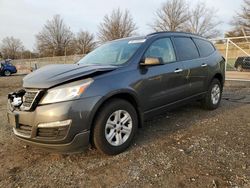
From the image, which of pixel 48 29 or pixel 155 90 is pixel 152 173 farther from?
pixel 48 29

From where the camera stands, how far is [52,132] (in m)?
3.09

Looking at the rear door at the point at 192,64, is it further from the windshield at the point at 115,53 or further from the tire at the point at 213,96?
the windshield at the point at 115,53

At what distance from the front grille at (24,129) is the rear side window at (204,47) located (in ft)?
12.9

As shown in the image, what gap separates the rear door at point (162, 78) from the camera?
3967mm

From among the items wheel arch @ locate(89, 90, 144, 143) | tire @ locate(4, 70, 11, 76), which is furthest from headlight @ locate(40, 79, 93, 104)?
tire @ locate(4, 70, 11, 76)

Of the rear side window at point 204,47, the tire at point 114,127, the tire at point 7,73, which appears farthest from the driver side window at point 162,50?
the tire at point 7,73

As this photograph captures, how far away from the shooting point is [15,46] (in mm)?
76000

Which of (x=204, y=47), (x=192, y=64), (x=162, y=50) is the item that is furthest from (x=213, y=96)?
(x=162, y=50)

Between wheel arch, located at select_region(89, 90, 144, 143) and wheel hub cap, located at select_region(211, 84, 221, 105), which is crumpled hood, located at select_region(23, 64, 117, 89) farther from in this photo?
wheel hub cap, located at select_region(211, 84, 221, 105)

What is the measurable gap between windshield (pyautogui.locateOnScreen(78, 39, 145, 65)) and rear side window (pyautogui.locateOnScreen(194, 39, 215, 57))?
189 cm

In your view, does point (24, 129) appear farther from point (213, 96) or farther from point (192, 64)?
point (213, 96)

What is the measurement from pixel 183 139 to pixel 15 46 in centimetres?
8119

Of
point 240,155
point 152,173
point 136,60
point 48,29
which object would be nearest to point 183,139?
point 240,155

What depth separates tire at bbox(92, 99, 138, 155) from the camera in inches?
130
